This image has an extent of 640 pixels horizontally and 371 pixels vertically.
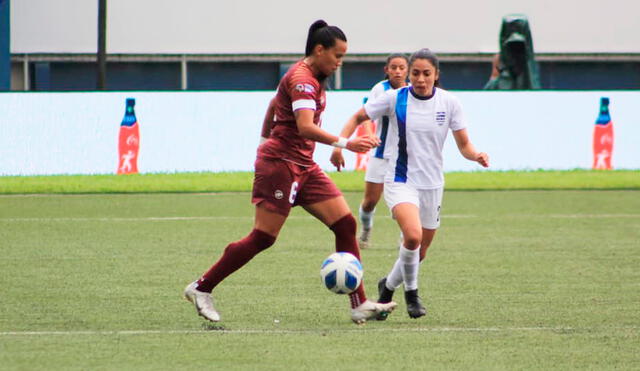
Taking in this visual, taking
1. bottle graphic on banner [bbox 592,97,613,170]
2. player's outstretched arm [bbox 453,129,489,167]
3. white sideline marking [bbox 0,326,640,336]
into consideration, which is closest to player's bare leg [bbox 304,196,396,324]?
white sideline marking [bbox 0,326,640,336]

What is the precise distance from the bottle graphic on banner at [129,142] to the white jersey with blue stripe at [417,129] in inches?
545

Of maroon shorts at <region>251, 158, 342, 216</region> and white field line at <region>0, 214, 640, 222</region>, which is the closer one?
maroon shorts at <region>251, 158, 342, 216</region>

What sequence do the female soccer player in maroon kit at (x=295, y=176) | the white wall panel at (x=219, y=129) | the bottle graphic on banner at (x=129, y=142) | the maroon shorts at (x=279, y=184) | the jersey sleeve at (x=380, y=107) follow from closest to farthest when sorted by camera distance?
the female soccer player in maroon kit at (x=295, y=176), the maroon shorts at (x=279, y=184), the jersey sleeve at (x=380, y=107), the white wall panel at (x=219, y=129), the bottle graphic on banner at (x=129, y=142)

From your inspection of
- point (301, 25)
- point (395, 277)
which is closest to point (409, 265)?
point (395, 277)

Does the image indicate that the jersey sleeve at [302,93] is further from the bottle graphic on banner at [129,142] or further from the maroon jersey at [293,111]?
the bottle graphic on banner at [129,142]

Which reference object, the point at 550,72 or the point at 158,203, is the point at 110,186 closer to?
the point at 158,203

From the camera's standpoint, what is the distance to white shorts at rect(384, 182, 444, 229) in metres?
9.07

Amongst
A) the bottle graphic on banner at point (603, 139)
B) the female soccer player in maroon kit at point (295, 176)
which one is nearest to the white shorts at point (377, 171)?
the female soccer player in maroon kit at point (295, 176)

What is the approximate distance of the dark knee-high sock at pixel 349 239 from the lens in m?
8.81

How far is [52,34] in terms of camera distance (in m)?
36.3

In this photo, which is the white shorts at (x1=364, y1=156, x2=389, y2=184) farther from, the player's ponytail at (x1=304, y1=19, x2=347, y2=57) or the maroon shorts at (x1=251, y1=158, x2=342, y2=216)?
the player's ponytail at (x1=304, y1=19, x2=347, y2=57)

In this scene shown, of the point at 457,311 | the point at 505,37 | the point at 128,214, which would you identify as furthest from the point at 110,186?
the point at 457,311

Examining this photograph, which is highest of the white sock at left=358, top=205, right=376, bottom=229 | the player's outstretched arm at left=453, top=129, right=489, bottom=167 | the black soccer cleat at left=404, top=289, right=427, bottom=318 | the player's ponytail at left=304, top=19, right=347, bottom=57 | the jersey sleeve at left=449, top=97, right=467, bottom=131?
the player's ponytail at left=304, top=19, right=347, bottom=57

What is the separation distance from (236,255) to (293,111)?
1.04 m
